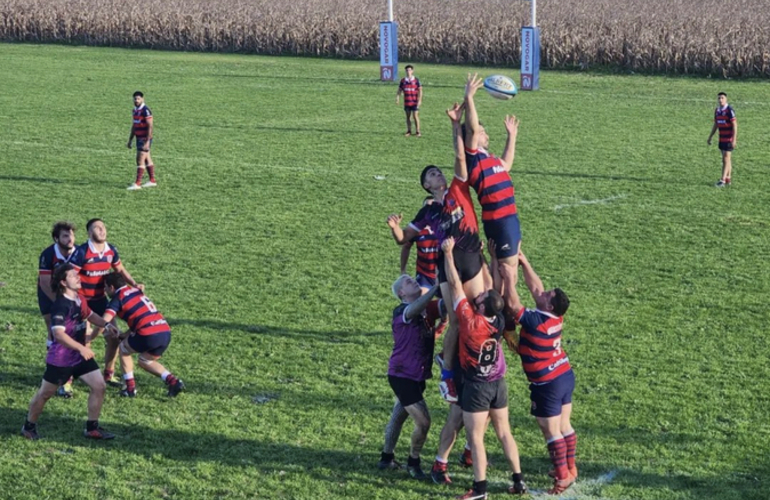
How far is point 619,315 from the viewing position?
532 inches

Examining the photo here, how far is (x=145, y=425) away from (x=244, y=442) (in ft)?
3.51

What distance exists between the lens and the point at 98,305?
11195 mm

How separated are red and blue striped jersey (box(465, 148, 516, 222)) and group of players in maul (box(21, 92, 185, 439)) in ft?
11.1

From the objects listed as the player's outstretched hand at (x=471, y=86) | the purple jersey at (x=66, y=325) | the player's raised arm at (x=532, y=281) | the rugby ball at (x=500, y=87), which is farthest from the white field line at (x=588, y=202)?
the purple jersey at (x=66, y=325)

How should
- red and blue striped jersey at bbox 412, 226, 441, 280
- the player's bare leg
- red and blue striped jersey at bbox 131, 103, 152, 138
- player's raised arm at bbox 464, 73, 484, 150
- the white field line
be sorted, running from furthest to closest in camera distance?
1. the player's bare leg
2. red and blue striped jersey at bbox 131, 103, 152, 138
3. the white field line
4. red and blue striped jersey at bbox 412, 226, 441, 280
5. player's raised arm at bbox 464, 73, 484, 150

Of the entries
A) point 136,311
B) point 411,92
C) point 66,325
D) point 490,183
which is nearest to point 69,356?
point 66,325

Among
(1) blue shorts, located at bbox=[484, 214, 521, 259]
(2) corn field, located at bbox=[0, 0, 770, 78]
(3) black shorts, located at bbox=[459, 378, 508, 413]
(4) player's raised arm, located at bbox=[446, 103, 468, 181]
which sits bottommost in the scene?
(3) black shorts, located at bbox=[459, 378, 508, 413]

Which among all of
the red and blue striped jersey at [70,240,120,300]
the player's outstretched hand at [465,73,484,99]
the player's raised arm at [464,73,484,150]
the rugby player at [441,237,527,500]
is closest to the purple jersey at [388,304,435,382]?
the rugby player at [441,237,527,500]

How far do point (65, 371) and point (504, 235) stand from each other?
13.6ft

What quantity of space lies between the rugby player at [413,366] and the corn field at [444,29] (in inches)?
1264

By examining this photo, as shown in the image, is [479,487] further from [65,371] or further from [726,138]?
[726,138]

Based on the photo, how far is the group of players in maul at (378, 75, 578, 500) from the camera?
835 cm

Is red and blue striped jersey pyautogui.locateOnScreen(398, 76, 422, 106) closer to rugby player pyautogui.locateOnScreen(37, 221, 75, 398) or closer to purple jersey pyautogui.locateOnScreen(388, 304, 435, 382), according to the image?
rugby player pyautogui.locateOnScreen(37, 221, 75, 398)

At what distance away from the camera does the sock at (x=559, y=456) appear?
8.66 m
